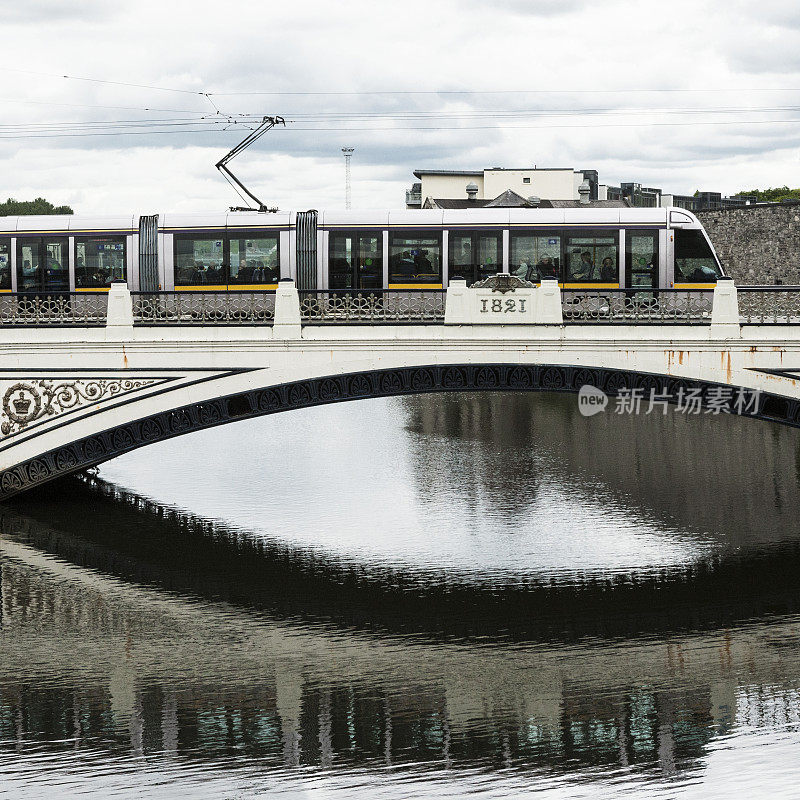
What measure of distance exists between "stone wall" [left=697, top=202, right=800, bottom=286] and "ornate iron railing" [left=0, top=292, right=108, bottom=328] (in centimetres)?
4564

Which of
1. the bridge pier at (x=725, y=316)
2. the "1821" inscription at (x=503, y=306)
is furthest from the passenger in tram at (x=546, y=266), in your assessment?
the bridge pier at (x=725, y=316)

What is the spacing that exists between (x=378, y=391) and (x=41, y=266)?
10.0m

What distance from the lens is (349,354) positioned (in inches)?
1017

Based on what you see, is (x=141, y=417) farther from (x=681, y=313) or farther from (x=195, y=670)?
(x=681, y=313)

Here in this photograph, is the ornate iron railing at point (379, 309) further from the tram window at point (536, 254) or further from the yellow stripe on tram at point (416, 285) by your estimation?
the tram window at point (536, 254)

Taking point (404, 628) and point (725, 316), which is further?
point (725, 316)

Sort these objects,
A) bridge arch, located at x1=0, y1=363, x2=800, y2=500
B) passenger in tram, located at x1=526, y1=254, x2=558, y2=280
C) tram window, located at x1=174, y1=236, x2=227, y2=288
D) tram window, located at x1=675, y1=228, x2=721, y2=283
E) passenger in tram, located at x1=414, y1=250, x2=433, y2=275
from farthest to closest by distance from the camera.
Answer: tram window, located at x1=174, y1=236, x2=227, y2=288
passenger in tram, located at x1=414, y1=250, x2=433, y2=275
passenger in tram, located at x1=526, y1=254, x2=558, y2=280
tram window, located at x1=675, y1=228, x2=721, y2=283
bridge arch, located at x1=0, y1=363, x2=800, y2=500

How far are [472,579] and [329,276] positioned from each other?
8.96 m

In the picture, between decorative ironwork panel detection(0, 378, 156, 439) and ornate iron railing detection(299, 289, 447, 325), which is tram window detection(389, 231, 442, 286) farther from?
decorative ironwork panel detection(0, 378, 156, 439)

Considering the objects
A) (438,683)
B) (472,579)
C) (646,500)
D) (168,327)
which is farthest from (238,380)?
(646,500)

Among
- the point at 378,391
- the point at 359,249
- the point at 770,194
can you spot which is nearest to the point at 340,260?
the point at 359,249

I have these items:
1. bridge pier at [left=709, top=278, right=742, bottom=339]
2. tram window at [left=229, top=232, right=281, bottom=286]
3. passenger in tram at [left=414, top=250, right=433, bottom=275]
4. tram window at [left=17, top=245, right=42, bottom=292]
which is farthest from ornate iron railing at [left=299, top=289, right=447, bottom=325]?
tram window at [left=17, top=245, right=42, bottom=292]

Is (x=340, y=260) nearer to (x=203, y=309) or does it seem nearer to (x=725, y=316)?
(x=203, y=309)

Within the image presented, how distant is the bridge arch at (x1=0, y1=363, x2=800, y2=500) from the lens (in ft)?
84.4
